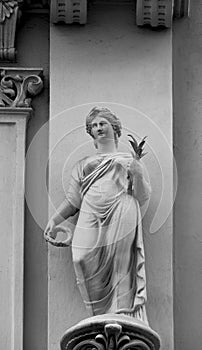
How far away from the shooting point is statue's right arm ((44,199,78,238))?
1480 cm

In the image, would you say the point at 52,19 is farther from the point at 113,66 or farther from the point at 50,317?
the point at 50,317

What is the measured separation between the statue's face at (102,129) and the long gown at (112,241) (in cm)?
15

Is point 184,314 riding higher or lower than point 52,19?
lower

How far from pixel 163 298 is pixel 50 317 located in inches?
28.4

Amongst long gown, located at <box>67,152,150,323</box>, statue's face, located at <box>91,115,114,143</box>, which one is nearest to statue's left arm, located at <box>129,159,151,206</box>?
long gown, located at <box>67,152,150,323</box>

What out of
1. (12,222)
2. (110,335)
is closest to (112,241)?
(110,335)

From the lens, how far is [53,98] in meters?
15.3

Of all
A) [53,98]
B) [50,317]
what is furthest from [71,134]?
[50,317]

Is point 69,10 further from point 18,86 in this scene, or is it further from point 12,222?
point 12,222

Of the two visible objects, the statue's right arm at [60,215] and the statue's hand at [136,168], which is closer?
the statue's hand at [136,168]

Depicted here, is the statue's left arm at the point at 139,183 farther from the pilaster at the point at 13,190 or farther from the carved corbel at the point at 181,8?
the carved corbel at the point at 181,8

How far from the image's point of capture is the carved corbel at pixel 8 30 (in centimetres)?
1544

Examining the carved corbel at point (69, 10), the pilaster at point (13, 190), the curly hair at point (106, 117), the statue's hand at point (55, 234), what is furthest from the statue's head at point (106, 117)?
the carved corbel at point (69, 10)

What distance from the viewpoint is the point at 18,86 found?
50.5 ft
